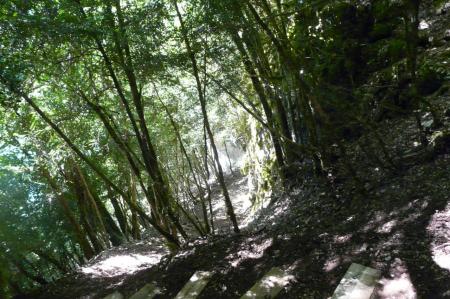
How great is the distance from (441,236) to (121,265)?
19.8 ft

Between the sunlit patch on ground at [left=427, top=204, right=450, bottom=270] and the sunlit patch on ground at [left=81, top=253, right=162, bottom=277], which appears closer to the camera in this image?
the sunlit patch on ground at [left=427, top=204, right=450, bottom=270]

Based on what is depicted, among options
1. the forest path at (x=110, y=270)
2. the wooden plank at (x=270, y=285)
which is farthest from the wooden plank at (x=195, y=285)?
the forest path at (x=110, y=270)

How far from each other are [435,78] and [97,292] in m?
6.36

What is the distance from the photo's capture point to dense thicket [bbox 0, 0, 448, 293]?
494 centimetres

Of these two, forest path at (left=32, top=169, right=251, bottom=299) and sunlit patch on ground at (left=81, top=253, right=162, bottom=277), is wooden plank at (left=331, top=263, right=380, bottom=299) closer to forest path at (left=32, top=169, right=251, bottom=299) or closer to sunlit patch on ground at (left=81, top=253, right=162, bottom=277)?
forest path at (left=32, top=169, right=251, bottom=299)

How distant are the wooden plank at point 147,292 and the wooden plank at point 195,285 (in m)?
0.44

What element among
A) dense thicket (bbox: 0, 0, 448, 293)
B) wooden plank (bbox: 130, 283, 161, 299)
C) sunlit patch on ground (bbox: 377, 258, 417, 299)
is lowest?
sunlit patch on ground (bbox: 377, 258, 417, 299)

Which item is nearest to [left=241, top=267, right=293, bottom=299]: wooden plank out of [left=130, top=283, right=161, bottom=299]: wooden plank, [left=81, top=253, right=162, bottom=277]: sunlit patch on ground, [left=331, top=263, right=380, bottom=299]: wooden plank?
[left=331, top=263, right=380, bottom=299]: wooden plank

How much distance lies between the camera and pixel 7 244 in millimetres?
9008

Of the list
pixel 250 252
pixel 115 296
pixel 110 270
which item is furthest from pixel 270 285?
pixel 110 270

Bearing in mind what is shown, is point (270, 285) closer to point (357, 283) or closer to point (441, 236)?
point (357, 283)

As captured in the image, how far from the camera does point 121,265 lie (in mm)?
7719

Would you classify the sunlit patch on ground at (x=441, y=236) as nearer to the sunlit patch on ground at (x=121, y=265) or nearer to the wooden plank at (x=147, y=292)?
the wooden plank at (x=147, y=292)

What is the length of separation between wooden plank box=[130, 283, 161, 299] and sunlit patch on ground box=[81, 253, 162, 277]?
1423 mm
